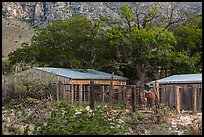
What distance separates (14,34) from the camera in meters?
65.2

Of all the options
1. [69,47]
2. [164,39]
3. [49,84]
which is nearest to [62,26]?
[69,47]

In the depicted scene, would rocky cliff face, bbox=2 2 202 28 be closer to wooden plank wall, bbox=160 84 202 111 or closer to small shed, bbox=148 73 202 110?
small shed, bbox=148 73 202 110

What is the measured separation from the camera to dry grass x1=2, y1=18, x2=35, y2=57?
6131cm

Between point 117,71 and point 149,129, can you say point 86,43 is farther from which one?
point 149,129

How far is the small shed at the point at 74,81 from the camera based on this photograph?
23744 mm

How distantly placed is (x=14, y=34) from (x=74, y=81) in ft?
120

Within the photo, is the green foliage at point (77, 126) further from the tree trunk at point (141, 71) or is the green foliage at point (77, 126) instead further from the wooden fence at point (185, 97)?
the tree trunk at point (141, 71)

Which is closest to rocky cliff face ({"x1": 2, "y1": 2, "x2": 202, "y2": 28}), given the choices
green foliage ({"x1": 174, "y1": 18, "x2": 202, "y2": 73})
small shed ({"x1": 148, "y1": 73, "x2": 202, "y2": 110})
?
green foliage ({"x1": 174, "y1": 18, "x2": 202, "y2": 73})

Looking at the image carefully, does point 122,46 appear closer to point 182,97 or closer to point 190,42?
point 190,42

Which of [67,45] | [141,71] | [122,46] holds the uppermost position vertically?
[67,45]

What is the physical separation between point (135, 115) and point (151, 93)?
188 inches

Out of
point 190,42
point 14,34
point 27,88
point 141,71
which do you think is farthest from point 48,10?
point 27,88

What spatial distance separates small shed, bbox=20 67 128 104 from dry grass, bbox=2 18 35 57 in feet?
84.6

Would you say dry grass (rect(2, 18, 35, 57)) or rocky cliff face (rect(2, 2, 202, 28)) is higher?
rocky cliff face (rect(2, 2, 202, 28))
